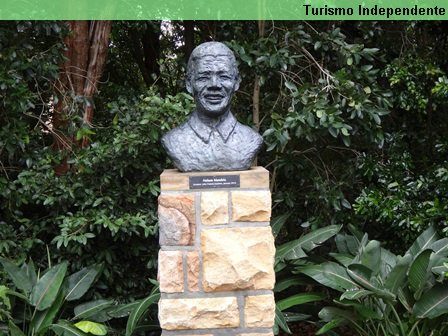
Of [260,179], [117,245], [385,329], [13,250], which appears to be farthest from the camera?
[117,245]

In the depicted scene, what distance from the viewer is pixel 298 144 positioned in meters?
5.13

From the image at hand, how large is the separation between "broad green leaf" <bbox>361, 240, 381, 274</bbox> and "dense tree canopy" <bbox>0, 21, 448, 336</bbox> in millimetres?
572

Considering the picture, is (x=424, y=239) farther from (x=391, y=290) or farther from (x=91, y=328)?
(x=91, y=328)

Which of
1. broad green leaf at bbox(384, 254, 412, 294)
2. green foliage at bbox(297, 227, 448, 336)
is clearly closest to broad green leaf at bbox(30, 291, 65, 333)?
green foliage at bbox(297, 227, 448, 336)

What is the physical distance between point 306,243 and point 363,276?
0.64 meters

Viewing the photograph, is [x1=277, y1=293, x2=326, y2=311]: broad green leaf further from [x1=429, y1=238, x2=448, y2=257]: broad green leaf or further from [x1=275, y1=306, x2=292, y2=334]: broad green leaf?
[x1=429, y1=238, x2=448, y2=257]: broad green leaf

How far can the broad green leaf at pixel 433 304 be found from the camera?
11.9ft

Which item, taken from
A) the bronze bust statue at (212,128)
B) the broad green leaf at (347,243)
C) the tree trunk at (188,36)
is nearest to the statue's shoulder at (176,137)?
the bronze bust statue at (212,128)

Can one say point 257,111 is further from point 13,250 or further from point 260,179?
point 13,250

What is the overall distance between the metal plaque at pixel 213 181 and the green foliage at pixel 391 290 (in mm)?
1140

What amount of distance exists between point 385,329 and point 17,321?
8.72ft

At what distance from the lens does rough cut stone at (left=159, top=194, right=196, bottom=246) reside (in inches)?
120
